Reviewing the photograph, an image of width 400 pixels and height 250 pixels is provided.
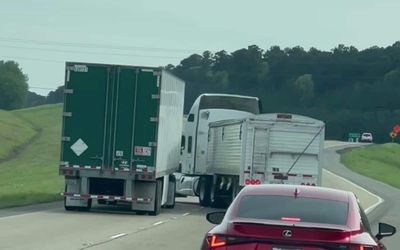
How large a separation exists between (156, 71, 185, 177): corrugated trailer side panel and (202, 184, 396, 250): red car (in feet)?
60.6

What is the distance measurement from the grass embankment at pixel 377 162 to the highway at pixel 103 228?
140 feet

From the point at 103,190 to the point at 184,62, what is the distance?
122 metres

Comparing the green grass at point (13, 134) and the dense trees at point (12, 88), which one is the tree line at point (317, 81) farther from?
the dense trees at point (12, 88)

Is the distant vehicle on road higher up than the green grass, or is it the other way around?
the distant vehicle on road

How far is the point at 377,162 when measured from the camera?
9444 centimetres

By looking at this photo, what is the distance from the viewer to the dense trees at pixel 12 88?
601ft

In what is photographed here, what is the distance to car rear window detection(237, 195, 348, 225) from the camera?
10.7 metres

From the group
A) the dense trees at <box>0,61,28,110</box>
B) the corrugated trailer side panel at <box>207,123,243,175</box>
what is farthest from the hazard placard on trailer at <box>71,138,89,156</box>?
the dense trees at <box>0,61,28,110</box>

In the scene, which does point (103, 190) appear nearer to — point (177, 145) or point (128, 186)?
point (128, 186)

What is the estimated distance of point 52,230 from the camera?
22.9 m

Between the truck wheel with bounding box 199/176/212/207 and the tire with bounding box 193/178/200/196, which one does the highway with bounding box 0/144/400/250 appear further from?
the tire with bounding box 193/178/200/196

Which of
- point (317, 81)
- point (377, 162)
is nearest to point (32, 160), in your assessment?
point (377, 162)

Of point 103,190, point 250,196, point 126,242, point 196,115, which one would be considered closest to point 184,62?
point 196,115

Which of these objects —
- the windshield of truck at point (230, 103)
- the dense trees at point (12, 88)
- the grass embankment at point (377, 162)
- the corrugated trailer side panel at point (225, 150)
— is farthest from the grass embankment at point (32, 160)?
the dense trees at point (12, 88)
